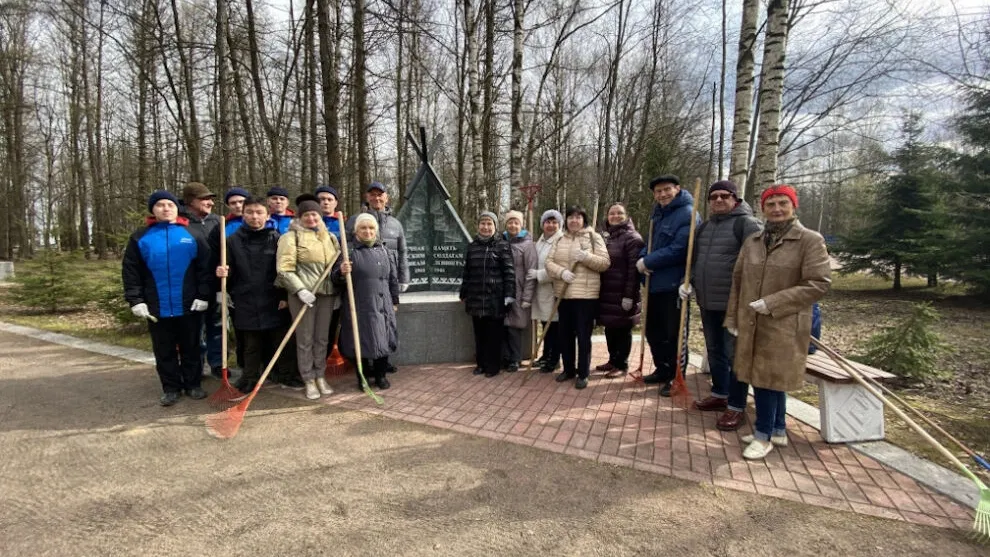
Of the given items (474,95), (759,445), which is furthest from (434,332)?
(474,95)

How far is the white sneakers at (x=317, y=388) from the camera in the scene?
440 centimetres

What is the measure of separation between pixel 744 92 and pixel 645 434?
474cm

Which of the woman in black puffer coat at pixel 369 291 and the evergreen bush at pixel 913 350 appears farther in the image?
the evergreen bush at pixel 913 350

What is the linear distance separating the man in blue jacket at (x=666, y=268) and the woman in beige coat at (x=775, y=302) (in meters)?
0.94

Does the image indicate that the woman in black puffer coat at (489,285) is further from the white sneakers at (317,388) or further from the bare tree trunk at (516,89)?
the bare tree trunk at (516,89)

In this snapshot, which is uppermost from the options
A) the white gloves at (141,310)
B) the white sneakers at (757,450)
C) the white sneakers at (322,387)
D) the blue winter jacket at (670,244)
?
the blue winter jacket at (670,244)

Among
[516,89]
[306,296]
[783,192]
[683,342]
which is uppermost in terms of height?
[516,89]

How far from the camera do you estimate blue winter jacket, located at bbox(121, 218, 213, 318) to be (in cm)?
406

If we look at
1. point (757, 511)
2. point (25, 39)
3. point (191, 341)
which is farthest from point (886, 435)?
point (25, 39)

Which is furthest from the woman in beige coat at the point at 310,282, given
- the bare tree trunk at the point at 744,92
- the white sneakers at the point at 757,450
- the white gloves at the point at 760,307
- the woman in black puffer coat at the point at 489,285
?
the bare tree trunk at the point at 744,92

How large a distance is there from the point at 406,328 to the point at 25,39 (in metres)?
25.1

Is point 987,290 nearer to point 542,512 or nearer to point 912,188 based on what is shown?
point 912,188

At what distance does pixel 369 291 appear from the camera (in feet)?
14.5

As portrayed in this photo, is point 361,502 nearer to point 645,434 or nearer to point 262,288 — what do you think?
point 645,434
